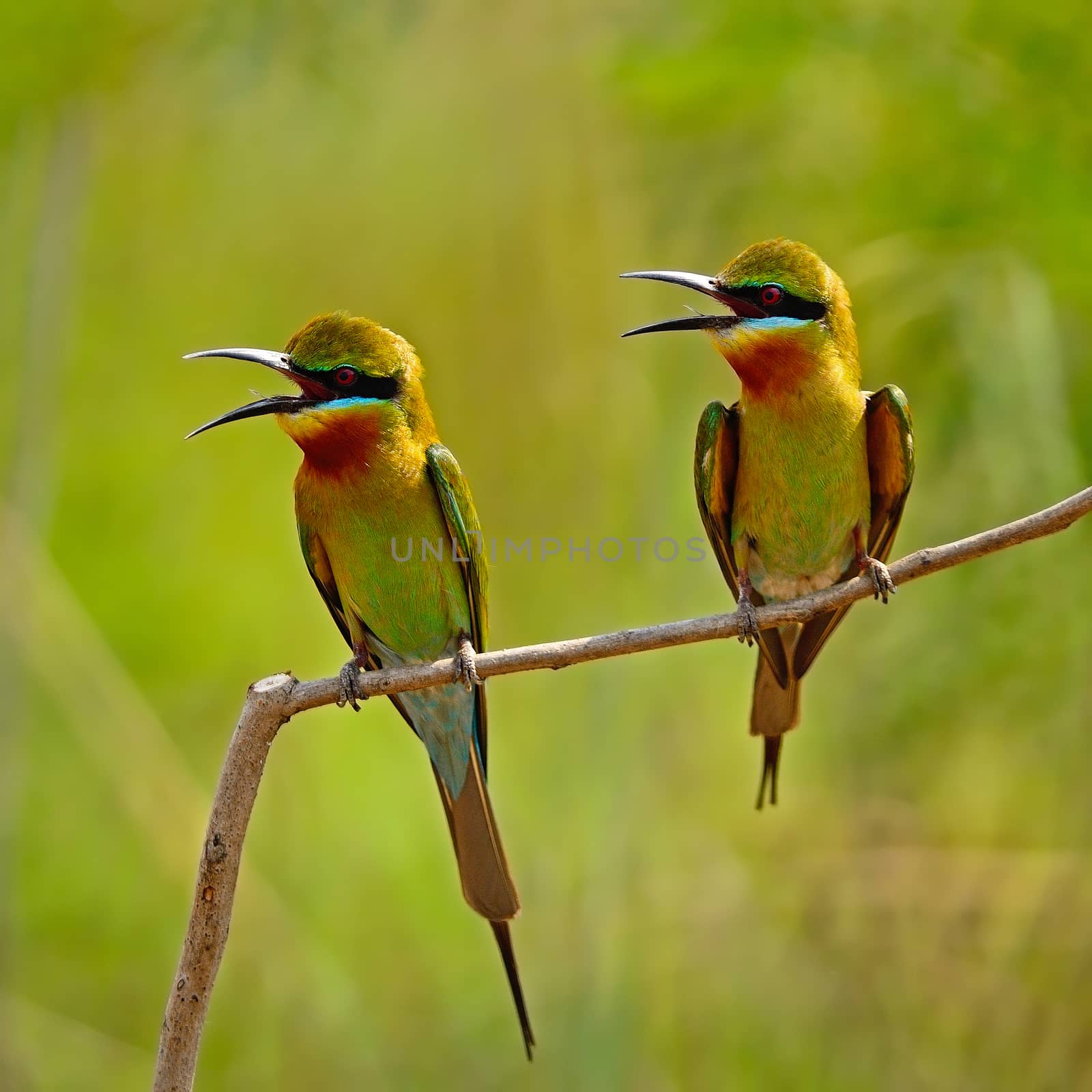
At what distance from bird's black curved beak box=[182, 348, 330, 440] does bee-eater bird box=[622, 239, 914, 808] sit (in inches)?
25.3

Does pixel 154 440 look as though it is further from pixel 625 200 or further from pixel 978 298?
pixel 978 298

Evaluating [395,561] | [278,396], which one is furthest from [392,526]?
[278,396]

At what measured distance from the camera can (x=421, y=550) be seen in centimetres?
265

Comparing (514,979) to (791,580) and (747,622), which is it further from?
(791,580)

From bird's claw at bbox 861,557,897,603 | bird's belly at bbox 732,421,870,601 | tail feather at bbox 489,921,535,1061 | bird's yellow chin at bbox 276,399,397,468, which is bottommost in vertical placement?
tail feather at bbox 489,921,535,1061

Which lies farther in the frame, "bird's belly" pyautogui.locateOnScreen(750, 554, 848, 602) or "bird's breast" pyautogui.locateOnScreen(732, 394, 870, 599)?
"bird's belly" pyautogui.locateOnScreen(750, 554, 848, 602)

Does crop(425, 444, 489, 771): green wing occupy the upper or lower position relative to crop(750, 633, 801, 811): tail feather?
upper

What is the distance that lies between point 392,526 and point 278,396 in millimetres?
345

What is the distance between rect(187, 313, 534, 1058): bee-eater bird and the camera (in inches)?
96.0

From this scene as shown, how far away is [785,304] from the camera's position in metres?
2.41

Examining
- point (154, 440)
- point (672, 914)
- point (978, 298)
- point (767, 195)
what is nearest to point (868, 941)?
point (672, 914)

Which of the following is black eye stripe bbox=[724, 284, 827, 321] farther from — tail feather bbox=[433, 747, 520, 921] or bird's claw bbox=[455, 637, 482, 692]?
tail feather bbox=[433, 747, 520, 921]

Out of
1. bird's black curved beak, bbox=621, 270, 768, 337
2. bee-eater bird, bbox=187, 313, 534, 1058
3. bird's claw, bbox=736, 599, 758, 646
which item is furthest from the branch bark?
bird's black curved beak, bbox=621, 270, 768, 337

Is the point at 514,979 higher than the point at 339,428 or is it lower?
lower
